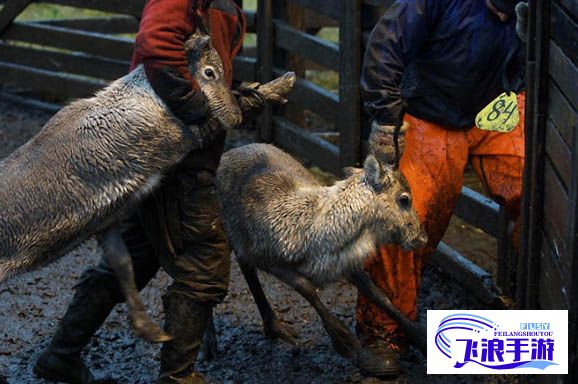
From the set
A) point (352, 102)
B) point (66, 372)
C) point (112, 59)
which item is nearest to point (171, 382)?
point (66, 372)

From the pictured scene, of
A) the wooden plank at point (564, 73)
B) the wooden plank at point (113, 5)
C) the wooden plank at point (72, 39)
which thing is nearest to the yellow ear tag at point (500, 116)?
the wooden plank at point (564, 73)

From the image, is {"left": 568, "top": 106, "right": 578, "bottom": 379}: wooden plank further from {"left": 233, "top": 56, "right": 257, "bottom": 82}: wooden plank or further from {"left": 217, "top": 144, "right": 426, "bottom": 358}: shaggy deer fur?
{"left": 233, "top": 56, "right": 257, "bottom": 82}: wooden plank

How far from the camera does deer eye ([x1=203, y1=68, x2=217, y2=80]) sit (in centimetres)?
480

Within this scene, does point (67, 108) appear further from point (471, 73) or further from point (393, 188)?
point (471, 73)

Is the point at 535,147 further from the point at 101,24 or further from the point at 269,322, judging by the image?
the point at 101,24

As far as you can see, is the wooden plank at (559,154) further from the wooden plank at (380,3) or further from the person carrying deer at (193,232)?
the wooden plank at (380,3)

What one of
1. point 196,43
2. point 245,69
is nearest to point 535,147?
point 196,43

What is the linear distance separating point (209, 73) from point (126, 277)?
0.90 metres

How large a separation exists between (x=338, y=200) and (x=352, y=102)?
185cm

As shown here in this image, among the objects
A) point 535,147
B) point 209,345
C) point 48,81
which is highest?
point 535,147

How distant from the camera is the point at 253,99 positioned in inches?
197

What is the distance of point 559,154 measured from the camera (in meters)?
4.28

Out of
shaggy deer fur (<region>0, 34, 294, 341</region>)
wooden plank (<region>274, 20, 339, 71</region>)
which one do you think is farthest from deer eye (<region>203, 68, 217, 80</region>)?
wooden plank (<region>274, 20, 339, 71</region>)

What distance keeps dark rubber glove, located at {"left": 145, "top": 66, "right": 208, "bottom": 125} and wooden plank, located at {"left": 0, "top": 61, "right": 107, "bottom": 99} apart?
5760mm
